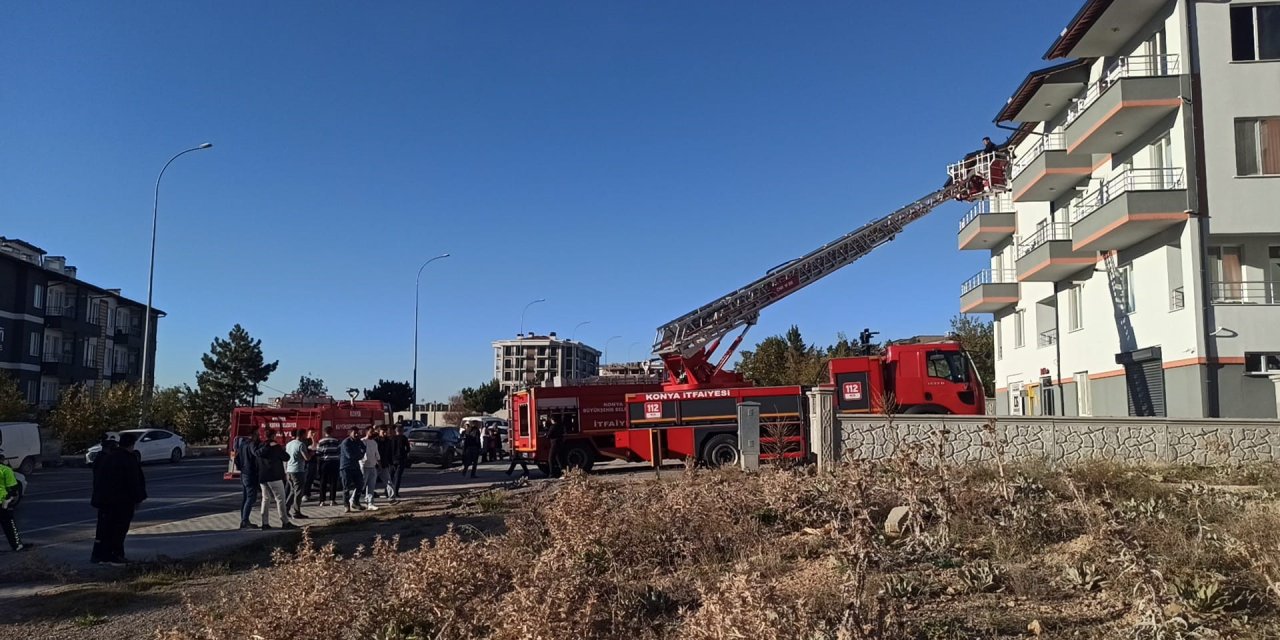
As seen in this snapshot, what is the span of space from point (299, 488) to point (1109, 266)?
22.5 metres

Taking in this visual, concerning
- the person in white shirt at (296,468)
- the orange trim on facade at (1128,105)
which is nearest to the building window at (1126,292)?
the orange trim on facade at (1128,105)

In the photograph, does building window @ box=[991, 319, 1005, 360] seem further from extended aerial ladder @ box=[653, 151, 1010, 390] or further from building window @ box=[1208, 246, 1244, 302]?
building window @ box=[1208, 246, 1244, 302]

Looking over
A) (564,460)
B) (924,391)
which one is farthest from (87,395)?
(924,391)

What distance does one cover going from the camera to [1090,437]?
51.4 feet

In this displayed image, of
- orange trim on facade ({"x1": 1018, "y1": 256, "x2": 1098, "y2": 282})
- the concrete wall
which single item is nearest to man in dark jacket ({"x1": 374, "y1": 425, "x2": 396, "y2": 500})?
the concrete wall

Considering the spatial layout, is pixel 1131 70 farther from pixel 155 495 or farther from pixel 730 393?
pixel 155 495

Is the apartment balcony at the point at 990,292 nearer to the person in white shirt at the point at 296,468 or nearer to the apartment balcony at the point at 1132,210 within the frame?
the apartment balcony at the point at 1132,210

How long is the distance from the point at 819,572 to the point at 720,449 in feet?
43.4

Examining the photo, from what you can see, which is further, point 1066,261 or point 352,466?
point 1066,261

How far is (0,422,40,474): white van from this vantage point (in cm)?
2453

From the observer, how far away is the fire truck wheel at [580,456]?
21.9m

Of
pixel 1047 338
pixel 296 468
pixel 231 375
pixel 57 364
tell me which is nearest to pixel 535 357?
pixel 231 375

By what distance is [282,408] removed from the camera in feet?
80.2

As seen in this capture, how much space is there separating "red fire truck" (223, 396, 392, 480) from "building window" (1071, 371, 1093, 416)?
21370mm
